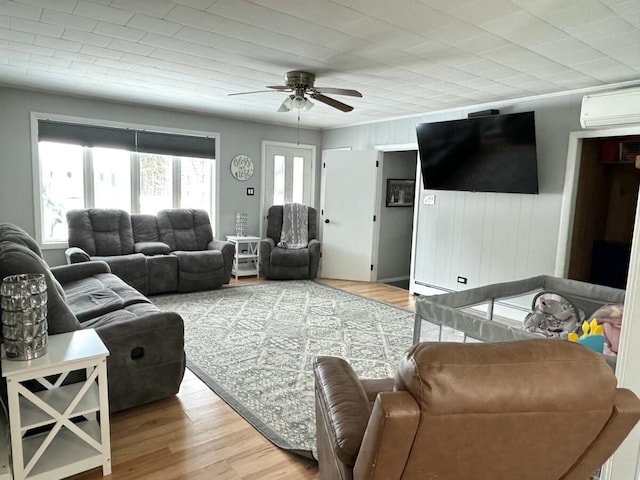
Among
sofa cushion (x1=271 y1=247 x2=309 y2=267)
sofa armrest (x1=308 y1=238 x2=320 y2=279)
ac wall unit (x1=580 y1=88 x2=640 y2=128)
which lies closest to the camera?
ac wall unit (x1=580 y1=88 x2=640 y2=128)

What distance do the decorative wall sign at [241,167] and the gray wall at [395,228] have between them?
211 cm

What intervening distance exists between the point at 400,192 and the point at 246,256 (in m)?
2.65

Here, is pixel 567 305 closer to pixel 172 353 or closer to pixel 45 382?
pixel 172 353

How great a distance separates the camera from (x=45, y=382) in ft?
6.87

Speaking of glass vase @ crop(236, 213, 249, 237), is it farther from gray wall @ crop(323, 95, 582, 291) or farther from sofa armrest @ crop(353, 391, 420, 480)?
sofa armrest @ crop(353, 391, 420, 480)

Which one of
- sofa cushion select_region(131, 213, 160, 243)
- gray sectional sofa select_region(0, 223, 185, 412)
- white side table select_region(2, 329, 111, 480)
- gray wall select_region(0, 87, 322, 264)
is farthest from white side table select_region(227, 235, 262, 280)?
white side table select_region(2, 329, 111, 480)

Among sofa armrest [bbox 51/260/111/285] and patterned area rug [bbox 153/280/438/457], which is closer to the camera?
patterned area rug [bbox 153/280/438/457]

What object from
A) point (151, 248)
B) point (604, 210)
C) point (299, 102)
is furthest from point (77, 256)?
point (604, 210)

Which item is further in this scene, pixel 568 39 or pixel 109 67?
pixel 109 67

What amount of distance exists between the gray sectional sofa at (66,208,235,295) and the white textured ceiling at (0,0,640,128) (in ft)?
5.37

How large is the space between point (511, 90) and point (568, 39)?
148cm

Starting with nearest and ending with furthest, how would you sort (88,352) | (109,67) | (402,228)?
(88,352), (109,67), (402,228)

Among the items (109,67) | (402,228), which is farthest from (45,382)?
(402,228)

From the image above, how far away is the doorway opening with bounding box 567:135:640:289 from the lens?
13.9ft
